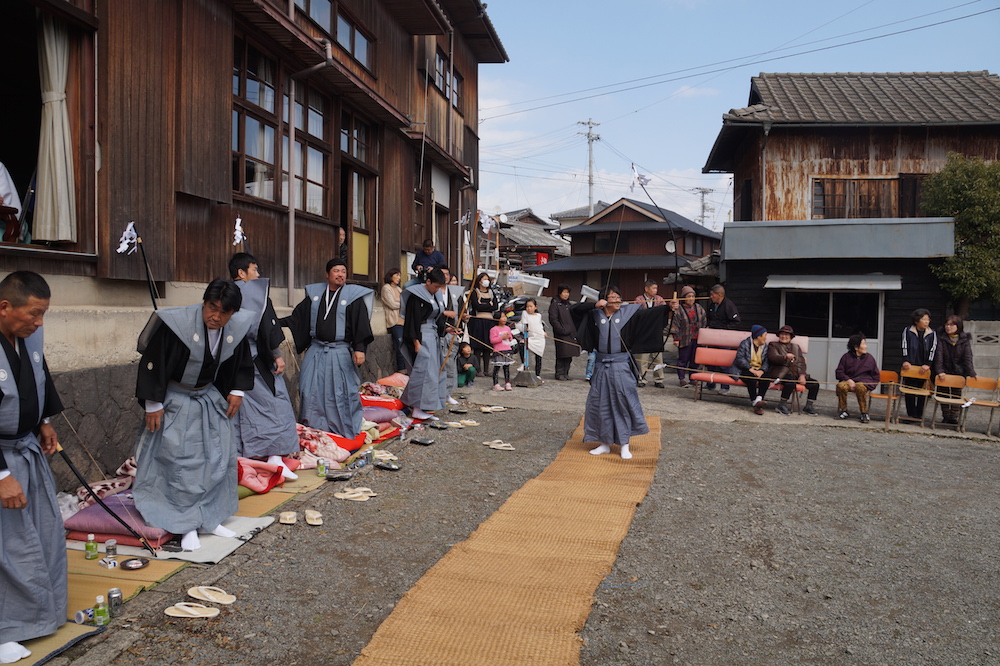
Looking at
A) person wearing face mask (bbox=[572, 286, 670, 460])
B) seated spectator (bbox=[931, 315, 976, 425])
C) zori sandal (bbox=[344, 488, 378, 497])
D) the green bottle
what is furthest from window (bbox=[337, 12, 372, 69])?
seated spectator (bbox=[931, 315, 976, 425])

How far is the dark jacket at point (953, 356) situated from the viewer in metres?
10.1

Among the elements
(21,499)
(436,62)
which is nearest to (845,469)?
(21,499)

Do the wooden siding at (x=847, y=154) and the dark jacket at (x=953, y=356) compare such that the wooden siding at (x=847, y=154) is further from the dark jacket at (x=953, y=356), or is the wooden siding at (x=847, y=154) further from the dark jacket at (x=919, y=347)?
the dark jacket at (x=953, y=356)

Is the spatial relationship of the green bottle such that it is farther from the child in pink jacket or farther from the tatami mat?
the child in pink jacket

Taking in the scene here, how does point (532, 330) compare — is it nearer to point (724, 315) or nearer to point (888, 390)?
point (724, 315)

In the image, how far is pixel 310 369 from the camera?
7.36 m

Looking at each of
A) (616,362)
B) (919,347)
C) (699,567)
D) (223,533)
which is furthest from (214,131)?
(919,347)

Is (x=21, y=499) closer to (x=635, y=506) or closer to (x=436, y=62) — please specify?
(x=635, y=506)

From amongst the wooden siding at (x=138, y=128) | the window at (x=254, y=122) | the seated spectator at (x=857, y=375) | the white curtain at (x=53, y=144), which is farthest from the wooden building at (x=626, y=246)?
the white curtain at (x=53, y=144)

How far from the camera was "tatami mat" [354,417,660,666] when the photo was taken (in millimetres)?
3420

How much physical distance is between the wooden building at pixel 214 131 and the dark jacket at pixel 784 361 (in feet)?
21.9

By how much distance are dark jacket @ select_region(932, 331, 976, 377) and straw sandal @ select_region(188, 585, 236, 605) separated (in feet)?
32.8

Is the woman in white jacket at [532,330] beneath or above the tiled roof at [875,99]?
beneath

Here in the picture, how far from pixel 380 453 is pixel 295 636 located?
3.70 metres
